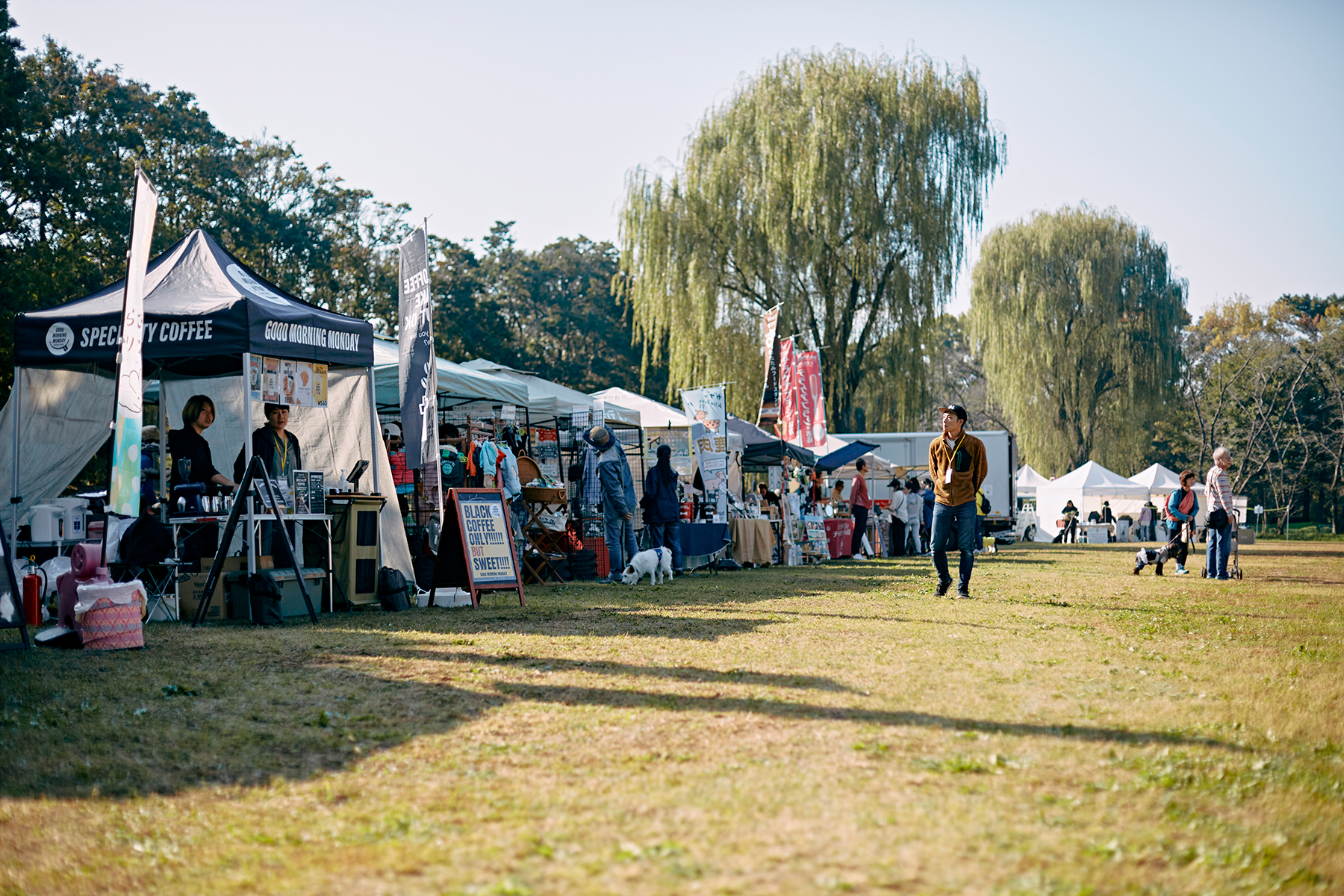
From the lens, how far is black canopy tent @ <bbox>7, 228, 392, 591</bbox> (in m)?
9.57

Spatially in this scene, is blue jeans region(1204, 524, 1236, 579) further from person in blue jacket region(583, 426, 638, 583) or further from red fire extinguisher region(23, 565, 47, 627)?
red fire extinguisher region(23, 565, 47, 627)

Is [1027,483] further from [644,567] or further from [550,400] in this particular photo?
[644,567]

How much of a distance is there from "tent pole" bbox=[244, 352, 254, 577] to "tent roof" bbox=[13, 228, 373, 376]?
192 mm

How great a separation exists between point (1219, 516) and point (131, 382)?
42.7ft

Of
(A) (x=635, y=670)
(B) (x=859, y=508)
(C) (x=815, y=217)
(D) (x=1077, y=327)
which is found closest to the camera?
(A) (x=635, y=670)

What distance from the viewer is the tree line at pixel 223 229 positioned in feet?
75.7

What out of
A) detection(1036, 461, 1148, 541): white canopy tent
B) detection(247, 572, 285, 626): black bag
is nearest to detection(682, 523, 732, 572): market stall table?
detection(247, 572, 285, 626): black bag

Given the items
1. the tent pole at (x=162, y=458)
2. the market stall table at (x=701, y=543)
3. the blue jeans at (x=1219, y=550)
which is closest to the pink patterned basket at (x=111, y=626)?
the tent pole at (x=162, y=458)

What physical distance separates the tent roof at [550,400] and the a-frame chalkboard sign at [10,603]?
25.7 feet

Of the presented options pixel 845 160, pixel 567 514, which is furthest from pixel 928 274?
pixel 567 514

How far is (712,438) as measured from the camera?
58.1 feet

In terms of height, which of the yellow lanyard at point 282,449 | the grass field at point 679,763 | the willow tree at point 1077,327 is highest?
the willow tree at point 1077,327

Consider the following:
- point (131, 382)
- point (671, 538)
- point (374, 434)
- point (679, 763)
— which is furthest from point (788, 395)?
point (679, 763)

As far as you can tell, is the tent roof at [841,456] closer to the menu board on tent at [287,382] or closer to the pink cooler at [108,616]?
the menu board on tent at [287,382]
